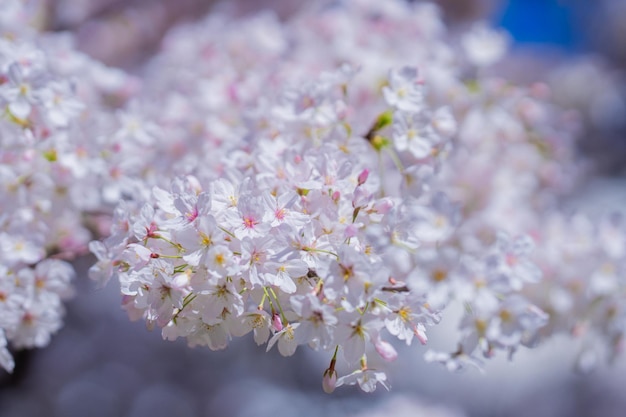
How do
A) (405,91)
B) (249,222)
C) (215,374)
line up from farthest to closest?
(215,374) → (405,91) → (249,222)

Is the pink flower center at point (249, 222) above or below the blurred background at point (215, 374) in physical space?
above

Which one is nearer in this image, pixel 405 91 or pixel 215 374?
pixel 405 91

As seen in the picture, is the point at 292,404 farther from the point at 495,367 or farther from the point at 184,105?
the point at 184,105

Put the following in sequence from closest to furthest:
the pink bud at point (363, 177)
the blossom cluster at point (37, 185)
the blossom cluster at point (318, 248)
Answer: the blossom cluster at point (318, 248), the pink bud at point (363, 177), the blossom cluster at point (37, 185)

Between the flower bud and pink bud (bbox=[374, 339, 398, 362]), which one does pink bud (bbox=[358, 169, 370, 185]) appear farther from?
pink bud (bbox=[374, 339, 398, 362])

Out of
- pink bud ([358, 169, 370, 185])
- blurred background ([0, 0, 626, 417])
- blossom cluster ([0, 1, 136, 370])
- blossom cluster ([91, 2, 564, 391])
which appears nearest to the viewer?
blossom cluster ([91, 2, 564, 391])

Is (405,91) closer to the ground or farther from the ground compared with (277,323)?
farther from the ground

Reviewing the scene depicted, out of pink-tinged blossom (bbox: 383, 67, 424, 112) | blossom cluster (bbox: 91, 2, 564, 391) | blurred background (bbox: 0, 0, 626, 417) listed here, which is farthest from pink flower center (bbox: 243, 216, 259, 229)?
blurred background (bbox: 0, 0, 626, 417)

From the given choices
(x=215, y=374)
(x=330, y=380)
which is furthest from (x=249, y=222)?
(x=215, y=374)

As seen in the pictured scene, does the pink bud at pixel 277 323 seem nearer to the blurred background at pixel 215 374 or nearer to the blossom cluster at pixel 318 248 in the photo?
the blossom cluster at pixel 318 248

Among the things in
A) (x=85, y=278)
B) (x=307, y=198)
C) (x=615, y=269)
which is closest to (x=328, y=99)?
(x=307, y=198)

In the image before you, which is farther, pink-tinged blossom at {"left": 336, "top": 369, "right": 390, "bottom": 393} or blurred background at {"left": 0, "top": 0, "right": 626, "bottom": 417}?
blurred background at {"left": 0, "top": 0, "right": 626, "bottom": 417}

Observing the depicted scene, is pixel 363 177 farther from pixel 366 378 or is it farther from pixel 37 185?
pixel 37 185

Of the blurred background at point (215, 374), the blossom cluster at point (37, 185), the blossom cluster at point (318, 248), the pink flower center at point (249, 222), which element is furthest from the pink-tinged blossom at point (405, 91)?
the blurred background at point (215, 374)
